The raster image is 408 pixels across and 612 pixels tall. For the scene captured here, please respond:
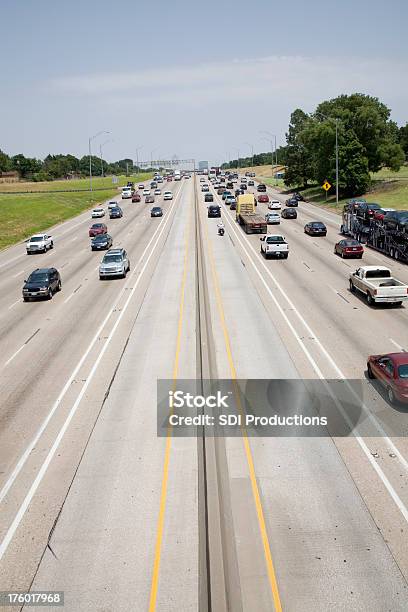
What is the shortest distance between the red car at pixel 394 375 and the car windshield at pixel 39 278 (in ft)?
73.0

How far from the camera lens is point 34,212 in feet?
274

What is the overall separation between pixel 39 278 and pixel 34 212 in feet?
176

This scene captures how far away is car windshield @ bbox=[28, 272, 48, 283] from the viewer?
110 feet

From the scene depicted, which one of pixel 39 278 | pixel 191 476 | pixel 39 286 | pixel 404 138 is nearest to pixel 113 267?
pixel 39 278

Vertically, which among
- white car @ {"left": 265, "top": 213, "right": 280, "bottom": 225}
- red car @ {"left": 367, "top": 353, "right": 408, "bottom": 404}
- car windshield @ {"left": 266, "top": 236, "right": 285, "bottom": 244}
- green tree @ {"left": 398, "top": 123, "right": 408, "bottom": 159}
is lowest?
red car @ {"left": 367, "top": 353, "right": 408, "bottom": 404}

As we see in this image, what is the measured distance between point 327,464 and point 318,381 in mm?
5232

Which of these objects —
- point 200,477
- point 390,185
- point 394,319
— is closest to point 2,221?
point 390,185

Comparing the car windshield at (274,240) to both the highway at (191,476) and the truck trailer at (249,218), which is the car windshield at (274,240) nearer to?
the truck trailer at (249,218)

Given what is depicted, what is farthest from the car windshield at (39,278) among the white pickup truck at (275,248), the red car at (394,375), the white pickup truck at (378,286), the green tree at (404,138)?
the green tree at (404,138)

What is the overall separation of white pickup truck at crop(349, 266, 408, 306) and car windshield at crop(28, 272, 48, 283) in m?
18.3

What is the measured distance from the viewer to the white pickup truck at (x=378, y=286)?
27.4m

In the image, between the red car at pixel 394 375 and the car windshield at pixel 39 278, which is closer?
the red car at pixel 394 375

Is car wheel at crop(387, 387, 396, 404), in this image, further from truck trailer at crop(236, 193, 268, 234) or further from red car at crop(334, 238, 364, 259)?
truck trailer at crop(236, 193, 268, 234)

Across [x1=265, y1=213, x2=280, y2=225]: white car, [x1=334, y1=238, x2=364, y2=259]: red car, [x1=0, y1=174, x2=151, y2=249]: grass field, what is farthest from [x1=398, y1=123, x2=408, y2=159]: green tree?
[x1=334, y1=238, x2=364, y2=259]: red car
